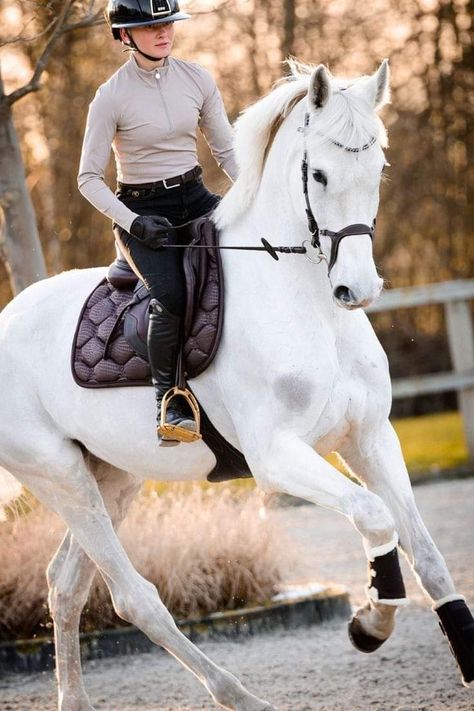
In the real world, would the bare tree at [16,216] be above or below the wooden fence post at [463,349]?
above

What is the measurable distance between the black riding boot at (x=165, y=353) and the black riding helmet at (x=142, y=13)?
117 centimetres

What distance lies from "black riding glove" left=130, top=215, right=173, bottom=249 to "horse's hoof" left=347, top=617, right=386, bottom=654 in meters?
1.78

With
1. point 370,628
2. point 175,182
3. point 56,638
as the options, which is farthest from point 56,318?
point 370,628

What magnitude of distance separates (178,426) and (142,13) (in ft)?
5.69

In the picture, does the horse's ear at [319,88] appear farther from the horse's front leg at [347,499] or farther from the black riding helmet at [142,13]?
the horse's front leg at [347,499]

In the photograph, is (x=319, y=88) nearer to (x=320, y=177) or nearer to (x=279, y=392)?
(x=320, y=177)

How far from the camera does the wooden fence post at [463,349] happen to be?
12.1 m

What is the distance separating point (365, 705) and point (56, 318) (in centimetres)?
231

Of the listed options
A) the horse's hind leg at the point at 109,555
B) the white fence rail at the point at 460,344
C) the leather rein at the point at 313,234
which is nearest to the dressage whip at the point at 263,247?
the leather rein at the point at 313,234

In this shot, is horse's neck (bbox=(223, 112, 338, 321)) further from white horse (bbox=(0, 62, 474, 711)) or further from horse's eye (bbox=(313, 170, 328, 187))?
horse's eye (bbox=(313, 170, 328, 187))

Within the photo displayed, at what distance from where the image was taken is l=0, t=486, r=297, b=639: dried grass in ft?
21.4

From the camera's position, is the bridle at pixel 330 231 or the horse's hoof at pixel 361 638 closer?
the bridle at pixel 330 231

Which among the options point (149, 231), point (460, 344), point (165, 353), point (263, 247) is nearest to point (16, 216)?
point (149, 231)

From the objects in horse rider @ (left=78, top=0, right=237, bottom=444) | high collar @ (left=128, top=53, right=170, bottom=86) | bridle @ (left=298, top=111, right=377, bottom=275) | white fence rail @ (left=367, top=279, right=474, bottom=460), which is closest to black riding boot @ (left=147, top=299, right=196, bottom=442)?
horse rider @ (left=78, top=0, right=237, bottom=444)
